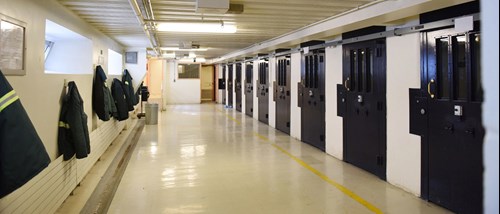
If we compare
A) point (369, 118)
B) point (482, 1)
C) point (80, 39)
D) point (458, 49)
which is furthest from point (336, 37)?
point (482, 1)

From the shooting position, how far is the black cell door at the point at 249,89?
42.1ft

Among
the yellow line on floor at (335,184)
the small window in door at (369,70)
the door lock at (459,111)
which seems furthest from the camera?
the small window in door at (369,70)

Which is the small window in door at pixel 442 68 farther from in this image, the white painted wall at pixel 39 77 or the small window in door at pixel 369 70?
the white painted wall at pixel 39 77

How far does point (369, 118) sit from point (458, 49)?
182cm

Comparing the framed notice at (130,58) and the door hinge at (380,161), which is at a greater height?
the framed notice at (130,58)

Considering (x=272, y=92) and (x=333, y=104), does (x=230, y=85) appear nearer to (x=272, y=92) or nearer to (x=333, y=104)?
(x=272, y=92)

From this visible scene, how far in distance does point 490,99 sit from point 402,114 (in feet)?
13.9

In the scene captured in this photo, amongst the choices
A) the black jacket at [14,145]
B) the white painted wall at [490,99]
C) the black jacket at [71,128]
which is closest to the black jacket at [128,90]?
the black jacket at [71,128]

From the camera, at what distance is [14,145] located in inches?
90.4

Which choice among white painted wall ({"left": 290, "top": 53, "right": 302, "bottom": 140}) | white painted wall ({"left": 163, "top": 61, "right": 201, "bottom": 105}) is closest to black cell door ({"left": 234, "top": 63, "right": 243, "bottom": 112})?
white painted wall ({"left": 163, "top": 61, "right": 201, "bottom": 105})

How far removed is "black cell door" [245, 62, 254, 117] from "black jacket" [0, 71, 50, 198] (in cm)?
1046

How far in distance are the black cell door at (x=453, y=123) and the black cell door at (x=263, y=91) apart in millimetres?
6788

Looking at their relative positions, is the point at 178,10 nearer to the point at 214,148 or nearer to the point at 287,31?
the point at 287,31

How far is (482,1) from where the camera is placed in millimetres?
683
